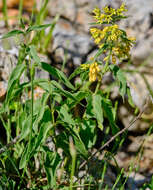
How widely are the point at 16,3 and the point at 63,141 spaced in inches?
125

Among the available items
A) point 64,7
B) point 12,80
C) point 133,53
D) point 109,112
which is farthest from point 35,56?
point 64,7

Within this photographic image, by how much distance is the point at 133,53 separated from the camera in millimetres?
3404

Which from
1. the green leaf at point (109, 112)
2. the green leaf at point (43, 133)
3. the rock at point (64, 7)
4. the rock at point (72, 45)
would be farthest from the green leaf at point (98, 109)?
the rock at point (64, 7)

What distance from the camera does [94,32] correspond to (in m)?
1.49

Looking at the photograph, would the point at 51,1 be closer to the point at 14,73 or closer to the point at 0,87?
the point at 0,87

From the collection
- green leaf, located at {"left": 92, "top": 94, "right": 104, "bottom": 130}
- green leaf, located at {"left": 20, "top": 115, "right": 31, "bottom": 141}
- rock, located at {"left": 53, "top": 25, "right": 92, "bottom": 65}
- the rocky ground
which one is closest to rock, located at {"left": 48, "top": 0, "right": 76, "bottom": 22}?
the rocky ground

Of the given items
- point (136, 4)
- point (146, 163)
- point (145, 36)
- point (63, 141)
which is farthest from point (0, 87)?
point (136, 4)

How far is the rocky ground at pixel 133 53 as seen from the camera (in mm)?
2705

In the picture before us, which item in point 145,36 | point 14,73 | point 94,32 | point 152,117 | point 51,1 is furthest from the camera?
point 51,1

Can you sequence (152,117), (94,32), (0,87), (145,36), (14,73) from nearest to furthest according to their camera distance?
(14,73) < (94,32) < (0,87) < (152,117) < (145,36)

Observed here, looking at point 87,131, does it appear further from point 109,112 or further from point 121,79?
point 121,79

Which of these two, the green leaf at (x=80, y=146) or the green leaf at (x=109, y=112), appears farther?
the green leaf at (x=109, y=112)

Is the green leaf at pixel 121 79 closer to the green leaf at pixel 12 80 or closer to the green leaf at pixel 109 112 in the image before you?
the green leaf at pixel 109 112

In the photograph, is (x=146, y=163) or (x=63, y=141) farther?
(x=146, y=163)
